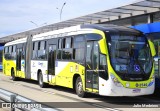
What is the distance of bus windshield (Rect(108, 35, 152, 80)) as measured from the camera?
12.5 m

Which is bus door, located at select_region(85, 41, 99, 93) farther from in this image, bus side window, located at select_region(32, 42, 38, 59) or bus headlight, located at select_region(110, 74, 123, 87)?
bus side window, located at select_region(32, 42, 38, 59)

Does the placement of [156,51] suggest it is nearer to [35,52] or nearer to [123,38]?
[123,38]

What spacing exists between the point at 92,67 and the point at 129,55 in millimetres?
1455

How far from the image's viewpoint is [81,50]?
47.2 ft

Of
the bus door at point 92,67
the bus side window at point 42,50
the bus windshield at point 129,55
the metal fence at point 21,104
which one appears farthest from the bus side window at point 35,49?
the metal fence at point 21,104

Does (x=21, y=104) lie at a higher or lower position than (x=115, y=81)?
lower

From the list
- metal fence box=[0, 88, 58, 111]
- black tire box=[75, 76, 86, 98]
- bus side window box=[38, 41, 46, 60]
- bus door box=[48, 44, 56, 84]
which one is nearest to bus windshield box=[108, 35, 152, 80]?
black tire box=[75, 76, 86, 98]

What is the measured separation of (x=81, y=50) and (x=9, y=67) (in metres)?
13.3

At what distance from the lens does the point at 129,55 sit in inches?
504

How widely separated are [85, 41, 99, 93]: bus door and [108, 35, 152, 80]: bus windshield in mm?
748

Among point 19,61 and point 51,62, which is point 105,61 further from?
point 19,61

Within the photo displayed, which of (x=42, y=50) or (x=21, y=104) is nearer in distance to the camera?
(x=21, y=104)

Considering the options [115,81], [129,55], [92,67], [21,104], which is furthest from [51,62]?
[21,104]

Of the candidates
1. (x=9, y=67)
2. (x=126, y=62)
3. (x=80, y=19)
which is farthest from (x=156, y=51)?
(x=9, y=67)
